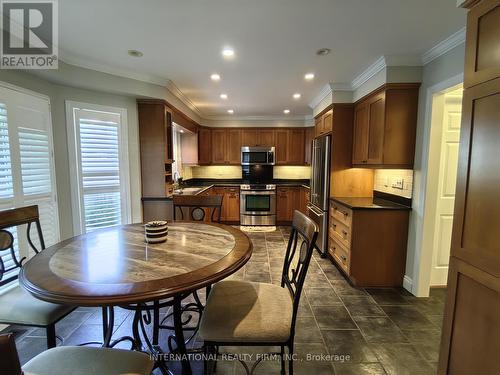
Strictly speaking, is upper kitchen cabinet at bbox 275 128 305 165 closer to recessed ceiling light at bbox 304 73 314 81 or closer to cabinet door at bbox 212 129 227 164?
cabinet door at bbox 212 129 227 164

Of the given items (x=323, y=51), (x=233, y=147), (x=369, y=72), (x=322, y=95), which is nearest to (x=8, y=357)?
(x=323, y=51)

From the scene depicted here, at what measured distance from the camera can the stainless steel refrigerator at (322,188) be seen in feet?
11.4

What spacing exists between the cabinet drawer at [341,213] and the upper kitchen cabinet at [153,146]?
2.37m

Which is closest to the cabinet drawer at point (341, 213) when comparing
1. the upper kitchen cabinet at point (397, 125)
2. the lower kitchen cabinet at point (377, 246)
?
the lower kitchen cabinet at point (377, 246)

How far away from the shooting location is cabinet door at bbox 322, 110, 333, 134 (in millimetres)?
3482

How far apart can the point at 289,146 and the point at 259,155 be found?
0.76 metres

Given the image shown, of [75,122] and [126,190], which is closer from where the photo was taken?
[75,122]

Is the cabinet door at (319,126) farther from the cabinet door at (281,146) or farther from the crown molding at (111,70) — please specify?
the crown molding at (111,70)

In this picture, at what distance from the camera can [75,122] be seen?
9.36ft

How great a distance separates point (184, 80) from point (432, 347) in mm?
3738

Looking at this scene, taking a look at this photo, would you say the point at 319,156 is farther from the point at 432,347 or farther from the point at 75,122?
the point at 75,122

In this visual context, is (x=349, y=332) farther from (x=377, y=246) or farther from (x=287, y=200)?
(x=287, y=200)

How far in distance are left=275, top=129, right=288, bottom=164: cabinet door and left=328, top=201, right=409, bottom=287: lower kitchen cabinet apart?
3.10 m

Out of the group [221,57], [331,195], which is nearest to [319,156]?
[331,195]
